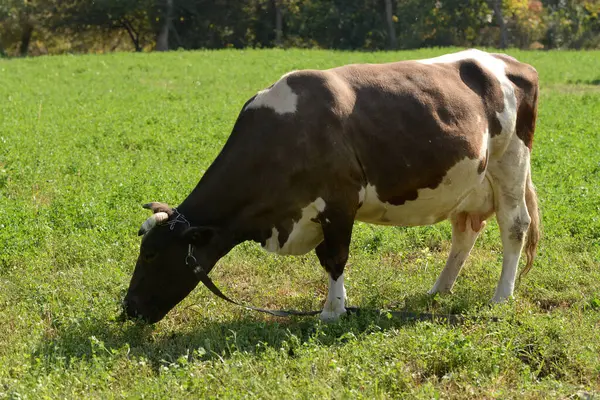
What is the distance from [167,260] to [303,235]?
1149 millimetres

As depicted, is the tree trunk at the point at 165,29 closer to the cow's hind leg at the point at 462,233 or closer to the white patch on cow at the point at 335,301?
the cow's hind leg at the point at 462,233

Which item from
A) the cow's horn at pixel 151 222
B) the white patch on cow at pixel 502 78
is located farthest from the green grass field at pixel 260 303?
the white patch on cow at pixel 502 78

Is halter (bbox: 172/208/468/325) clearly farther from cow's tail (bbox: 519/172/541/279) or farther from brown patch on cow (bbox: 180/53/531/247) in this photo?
cow's tail (bbox: 519/172/541/279)

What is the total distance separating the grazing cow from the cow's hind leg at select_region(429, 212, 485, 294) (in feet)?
1.80

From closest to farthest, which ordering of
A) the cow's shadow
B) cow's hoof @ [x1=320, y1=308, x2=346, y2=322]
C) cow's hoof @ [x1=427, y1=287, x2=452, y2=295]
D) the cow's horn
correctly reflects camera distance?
the cow's shadow, the cow's horn, cow's hoof @ [x1=320, y1=308, x2=346, y2=322], cow's hoof @ [x1=427, y1=287, x2=452, y2=295]

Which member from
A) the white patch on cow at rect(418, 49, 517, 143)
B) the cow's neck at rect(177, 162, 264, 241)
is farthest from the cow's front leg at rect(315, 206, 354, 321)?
the white patch on cow at rect(418, 49, 517, 143)

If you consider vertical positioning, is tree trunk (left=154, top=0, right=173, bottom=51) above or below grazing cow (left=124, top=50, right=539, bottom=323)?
below

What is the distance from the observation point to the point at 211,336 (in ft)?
22.0

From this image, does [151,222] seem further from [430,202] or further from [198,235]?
[430,202]

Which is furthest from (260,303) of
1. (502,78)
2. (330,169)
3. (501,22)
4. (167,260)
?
(501,22)

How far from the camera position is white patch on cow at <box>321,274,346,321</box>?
22.6ft

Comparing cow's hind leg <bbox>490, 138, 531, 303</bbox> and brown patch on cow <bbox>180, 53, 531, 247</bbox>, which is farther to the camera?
cow's hind leg <bbox>490, 138, 531, 303</bbox>

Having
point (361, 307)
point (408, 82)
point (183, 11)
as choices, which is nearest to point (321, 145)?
point (408, 82)

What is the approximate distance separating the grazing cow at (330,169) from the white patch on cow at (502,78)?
0.03m
